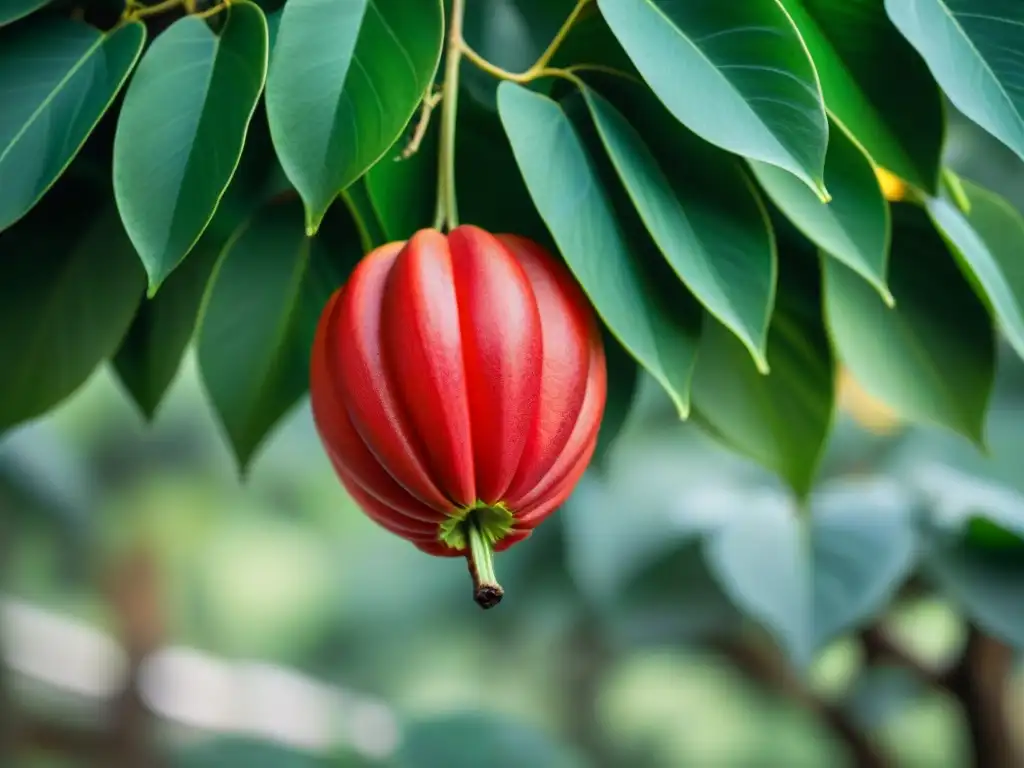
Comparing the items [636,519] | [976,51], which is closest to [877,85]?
[976,51]

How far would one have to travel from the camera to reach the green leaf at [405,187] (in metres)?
0.31

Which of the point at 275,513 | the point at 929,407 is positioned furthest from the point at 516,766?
the point at 929,407

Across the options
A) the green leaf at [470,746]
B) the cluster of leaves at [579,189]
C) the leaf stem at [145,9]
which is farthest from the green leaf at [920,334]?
the green leaf at [470,746]

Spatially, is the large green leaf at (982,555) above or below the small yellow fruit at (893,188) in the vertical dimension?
below

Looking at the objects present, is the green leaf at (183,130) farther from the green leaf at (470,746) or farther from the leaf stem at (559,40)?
the green leaf at (470,746)

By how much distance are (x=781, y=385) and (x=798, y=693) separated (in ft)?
1.67

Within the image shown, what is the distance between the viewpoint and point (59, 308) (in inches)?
13.9

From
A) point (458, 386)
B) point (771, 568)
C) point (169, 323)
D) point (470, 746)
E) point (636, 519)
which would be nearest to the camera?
point (458, 386)

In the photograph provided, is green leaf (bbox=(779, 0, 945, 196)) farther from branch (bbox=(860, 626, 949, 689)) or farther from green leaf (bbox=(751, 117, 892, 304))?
branch (bbox=(860, 626, 949, 689))

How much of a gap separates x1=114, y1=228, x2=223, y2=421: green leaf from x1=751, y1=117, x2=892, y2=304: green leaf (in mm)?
176

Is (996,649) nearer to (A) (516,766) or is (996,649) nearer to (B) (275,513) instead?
(A) (516,766)

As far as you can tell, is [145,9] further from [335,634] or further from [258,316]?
[335,634]

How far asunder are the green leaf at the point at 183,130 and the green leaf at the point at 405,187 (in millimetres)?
43

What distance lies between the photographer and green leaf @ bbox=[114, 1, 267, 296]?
0.87 feet
